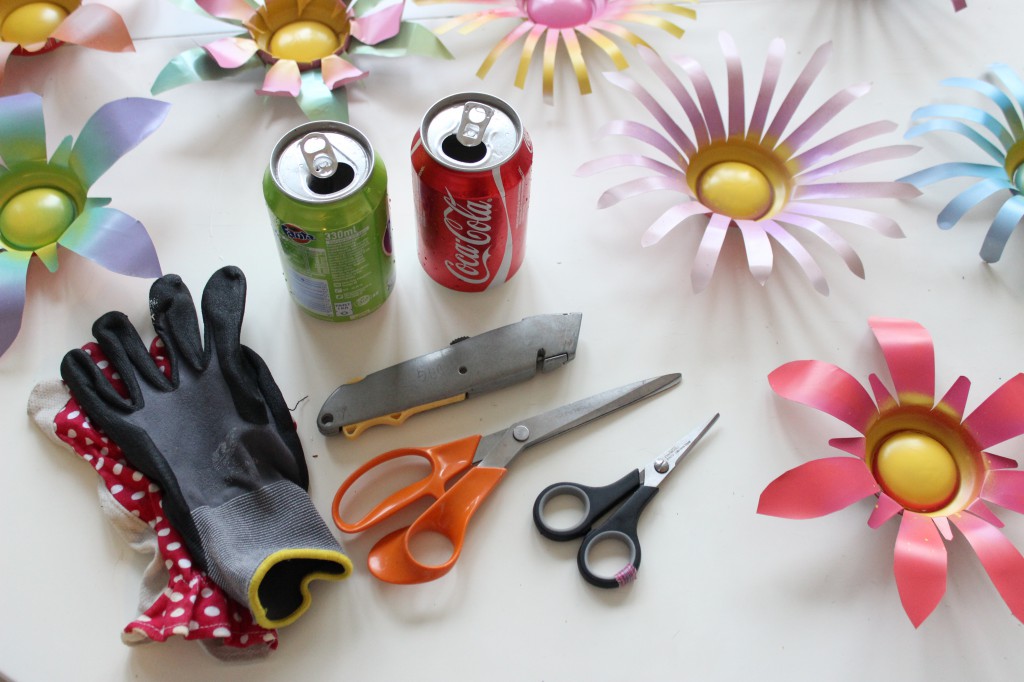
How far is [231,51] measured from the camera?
0.84 m

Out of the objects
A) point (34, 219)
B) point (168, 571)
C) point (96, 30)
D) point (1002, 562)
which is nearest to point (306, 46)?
point (96, 30)

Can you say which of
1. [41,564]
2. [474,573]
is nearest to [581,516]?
[474,573]

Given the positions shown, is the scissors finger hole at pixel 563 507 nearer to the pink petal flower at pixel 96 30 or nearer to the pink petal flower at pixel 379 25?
the pink petal flower at pixel 379 25

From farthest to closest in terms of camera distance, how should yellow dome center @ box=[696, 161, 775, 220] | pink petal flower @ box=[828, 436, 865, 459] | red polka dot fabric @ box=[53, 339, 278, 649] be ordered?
1. yellow dome center @ box=[696, 161, 775, 220]
2. pink petal flower @ box=[828, 436, 865, 459]
3. red polka dot fabric @ box=[53, 339, 278, 649]

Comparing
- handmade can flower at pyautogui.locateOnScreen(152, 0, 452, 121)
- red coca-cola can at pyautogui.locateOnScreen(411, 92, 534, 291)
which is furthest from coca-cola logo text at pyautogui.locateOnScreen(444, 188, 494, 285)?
handmade can flower at pyautogui.locateOnScreen(152, 0, 452, 121)

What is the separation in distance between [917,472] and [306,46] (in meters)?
0.68

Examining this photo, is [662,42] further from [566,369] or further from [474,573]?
[474,573]

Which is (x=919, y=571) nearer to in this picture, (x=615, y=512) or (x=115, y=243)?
(x=615, y=512)

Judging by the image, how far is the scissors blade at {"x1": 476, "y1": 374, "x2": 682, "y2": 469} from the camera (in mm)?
670

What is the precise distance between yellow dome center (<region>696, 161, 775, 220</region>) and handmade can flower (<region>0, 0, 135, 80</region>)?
577 mm

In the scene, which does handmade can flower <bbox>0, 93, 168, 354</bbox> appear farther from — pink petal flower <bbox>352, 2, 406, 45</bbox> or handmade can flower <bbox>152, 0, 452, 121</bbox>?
pink petal flower <bbox>352, 2, 406, 45</bbox>

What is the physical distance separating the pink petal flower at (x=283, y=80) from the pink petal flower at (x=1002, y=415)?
0.66 meters

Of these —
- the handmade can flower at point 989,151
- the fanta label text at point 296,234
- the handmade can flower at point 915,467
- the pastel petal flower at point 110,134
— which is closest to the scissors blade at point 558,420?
the handmade can flower at point 915,467

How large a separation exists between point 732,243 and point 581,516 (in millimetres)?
304
